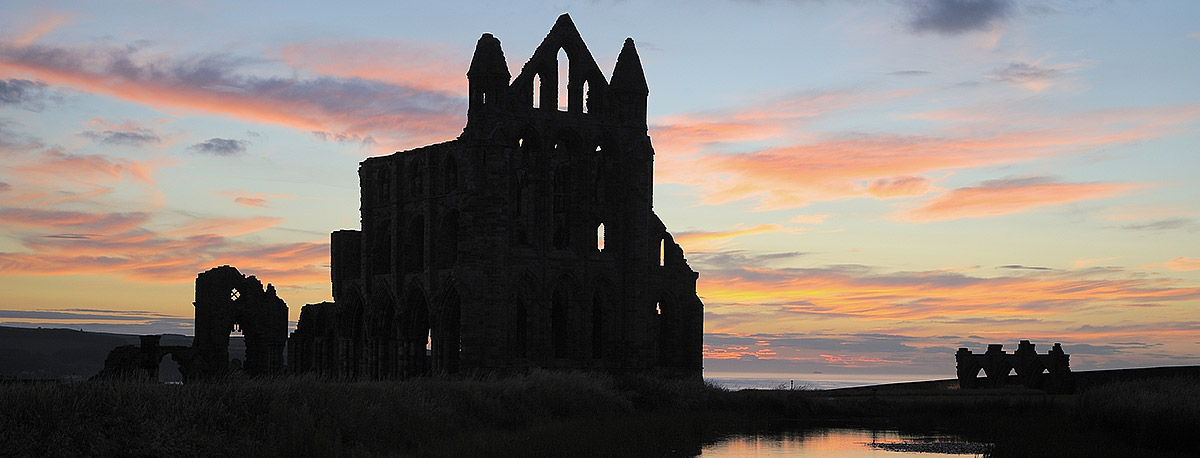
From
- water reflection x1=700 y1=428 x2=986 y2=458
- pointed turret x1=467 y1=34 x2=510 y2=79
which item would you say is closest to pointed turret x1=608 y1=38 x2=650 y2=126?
pointed turret x1=467 y1=34 x2=510 y2=79

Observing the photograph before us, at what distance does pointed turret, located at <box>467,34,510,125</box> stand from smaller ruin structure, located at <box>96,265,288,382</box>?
539 inches

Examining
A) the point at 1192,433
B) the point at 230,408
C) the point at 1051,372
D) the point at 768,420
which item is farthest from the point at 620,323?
the point at 230,408

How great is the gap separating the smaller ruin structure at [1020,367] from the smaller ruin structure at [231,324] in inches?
1269

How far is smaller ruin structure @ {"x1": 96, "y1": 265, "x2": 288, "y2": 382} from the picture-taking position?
6056 centimetres

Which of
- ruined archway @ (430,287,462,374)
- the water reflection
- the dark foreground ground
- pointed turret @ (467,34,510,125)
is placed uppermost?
pointed turret @ (467,34,510,125)

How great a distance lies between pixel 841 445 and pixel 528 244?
2465cm

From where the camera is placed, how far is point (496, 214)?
189 ft

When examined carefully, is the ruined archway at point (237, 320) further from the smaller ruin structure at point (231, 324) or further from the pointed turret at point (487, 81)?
the pointed turret at point (487, 81)

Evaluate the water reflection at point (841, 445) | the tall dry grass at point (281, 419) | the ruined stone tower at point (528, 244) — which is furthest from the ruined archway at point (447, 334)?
the water reflection at point (841, 445)

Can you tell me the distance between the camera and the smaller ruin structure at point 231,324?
60.6 m

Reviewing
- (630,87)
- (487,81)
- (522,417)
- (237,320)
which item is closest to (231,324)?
(237,320)

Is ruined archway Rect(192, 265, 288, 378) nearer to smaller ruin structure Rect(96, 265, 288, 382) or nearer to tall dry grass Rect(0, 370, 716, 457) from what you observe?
smaller ruin structure Rect(96, 265, 288, 382)

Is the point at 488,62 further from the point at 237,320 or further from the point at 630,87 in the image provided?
the point at 237,320

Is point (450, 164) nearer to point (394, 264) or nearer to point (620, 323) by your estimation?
point (394, 264)
